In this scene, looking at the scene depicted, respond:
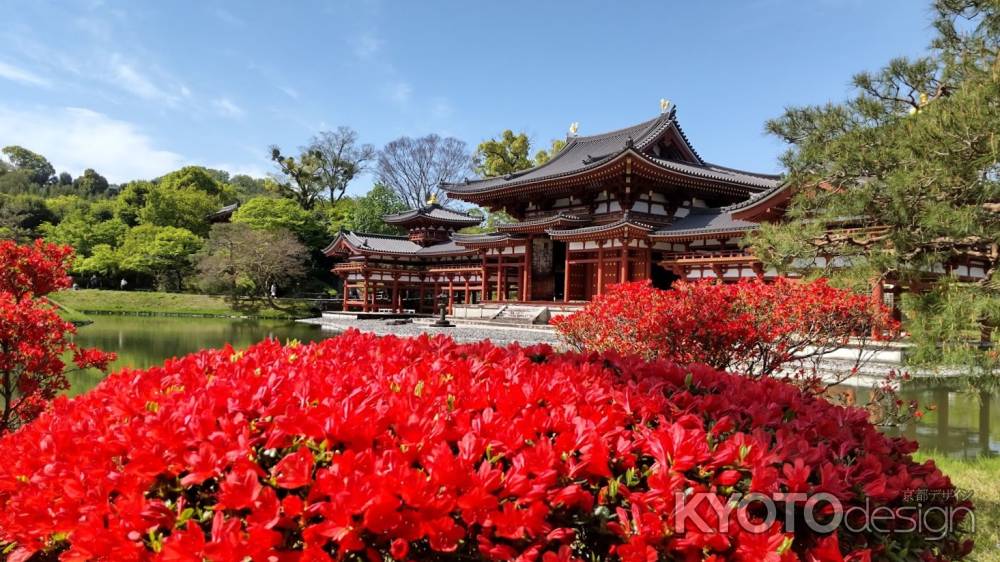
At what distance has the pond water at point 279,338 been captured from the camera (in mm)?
7410

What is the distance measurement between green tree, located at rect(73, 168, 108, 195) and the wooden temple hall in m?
45.2

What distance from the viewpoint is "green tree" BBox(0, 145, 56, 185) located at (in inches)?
2800

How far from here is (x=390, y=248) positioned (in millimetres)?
32906

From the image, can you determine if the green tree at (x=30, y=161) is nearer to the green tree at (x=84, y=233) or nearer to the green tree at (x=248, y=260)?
the green tree at (x=84, y=233)

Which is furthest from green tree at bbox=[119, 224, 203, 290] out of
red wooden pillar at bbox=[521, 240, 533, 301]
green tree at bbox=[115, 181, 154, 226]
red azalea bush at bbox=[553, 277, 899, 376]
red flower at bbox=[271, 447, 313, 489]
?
red flower at bbox=[271, 447, 313, 489]

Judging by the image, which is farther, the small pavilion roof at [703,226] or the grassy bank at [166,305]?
the grassy bank at [166,305]

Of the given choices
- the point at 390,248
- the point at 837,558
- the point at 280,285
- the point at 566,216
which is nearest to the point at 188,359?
the point at 837,558

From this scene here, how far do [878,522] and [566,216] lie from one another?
2089cm

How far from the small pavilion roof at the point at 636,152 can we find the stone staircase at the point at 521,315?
17.5ft

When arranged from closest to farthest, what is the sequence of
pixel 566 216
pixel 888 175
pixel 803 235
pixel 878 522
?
pixel 878 522
pixel 888 175
pixel 803 235
pixel 566 216

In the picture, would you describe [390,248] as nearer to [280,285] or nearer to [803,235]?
[280,285]

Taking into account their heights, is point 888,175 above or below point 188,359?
above
